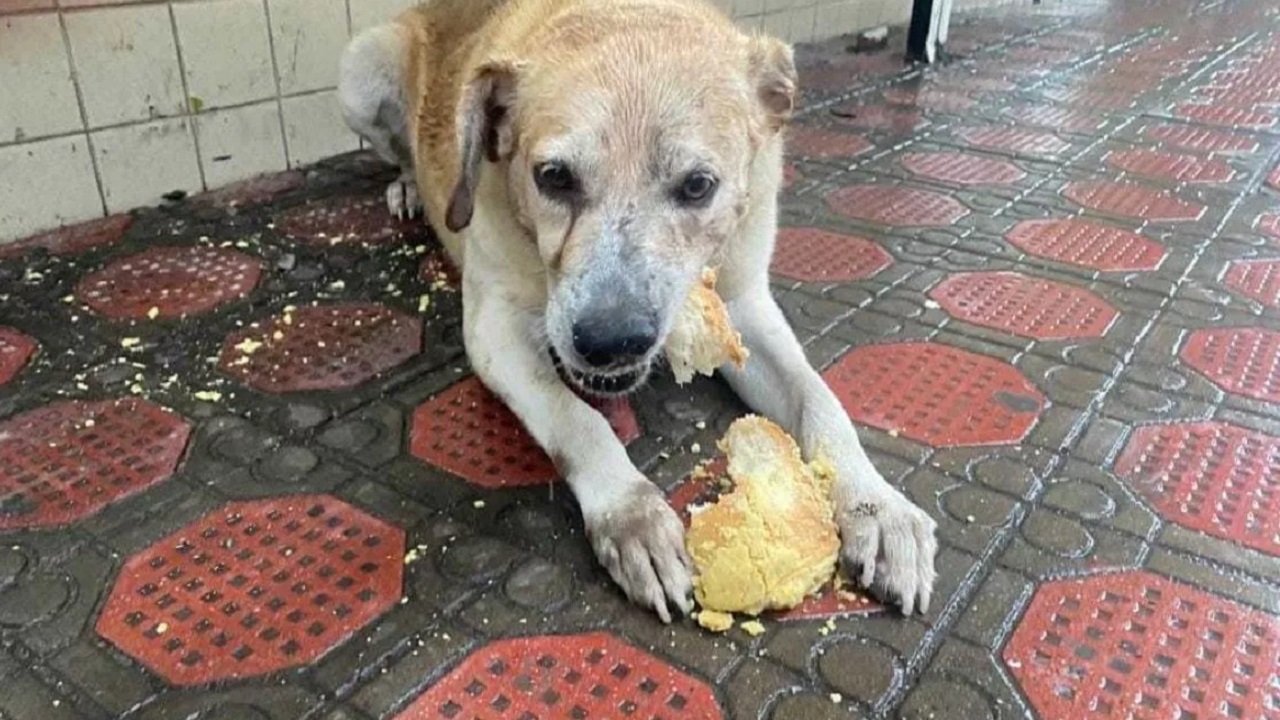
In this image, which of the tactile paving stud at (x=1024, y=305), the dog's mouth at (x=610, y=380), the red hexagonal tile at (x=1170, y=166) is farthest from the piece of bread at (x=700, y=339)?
the red hexagonal tile at (x=1170, y=166)

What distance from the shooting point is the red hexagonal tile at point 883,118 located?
12.3 ft

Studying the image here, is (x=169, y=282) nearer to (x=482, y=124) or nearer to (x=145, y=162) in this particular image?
(x=145, y=162)

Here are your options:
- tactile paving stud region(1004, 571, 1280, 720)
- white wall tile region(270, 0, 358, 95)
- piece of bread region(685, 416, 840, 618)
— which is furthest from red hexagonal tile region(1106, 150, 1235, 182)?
white wall tile region(270, 0, 358, 95)

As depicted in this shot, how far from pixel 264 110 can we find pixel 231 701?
2.29 meters

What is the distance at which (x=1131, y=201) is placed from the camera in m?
2.96

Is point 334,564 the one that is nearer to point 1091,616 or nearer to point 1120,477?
point 1091,616

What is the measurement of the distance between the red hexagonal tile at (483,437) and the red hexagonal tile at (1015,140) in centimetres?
232

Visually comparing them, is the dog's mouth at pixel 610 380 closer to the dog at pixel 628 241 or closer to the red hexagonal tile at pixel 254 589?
the dog at pixel 628 241

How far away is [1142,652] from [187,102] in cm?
273

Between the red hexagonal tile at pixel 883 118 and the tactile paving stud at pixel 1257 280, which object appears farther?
the red hexagonal tile at pixel 883 118

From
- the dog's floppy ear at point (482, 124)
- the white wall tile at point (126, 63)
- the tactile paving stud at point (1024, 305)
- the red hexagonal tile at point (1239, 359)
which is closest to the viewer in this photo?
the dog's floppy ear at point (482, 124)

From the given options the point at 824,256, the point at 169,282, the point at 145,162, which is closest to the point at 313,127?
the point at 145,162

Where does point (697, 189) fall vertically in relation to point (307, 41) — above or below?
above

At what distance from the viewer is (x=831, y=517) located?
4.63ft
